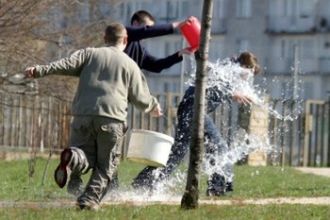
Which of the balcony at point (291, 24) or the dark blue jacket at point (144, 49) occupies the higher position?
the balcony at point (291, 24)

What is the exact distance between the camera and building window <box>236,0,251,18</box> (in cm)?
5697

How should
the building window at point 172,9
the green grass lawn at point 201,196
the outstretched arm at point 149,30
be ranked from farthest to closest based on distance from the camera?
the building window at point 172,9 → the outstretched arm at point 149,30 → the green grass lawn at point 201,196

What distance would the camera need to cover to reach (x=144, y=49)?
1230 cm

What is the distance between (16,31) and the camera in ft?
80.6

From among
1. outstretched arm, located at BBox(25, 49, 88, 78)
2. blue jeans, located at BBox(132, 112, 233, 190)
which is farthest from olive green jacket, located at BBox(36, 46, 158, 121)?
blue jeans, located at BBox(132, 112, 233, 190)

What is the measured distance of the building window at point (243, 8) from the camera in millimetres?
56969

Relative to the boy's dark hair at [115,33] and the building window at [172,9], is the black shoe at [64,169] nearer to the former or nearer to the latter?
the boy's dark hair at [115,33]

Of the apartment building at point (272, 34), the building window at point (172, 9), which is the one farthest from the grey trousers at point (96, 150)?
the building window at point (172, 9)

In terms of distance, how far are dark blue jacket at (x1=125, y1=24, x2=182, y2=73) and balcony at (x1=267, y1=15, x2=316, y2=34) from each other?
144 feet

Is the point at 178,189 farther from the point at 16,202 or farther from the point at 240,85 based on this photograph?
the point at 16,202

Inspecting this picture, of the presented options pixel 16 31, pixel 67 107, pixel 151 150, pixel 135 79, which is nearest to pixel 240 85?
pixel 151 150

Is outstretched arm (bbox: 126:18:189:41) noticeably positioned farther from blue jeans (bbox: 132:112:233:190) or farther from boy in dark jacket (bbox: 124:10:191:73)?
blue jeans (bbox: 132:112:233:190)

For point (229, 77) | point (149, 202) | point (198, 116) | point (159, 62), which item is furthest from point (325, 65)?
point (198, 116)

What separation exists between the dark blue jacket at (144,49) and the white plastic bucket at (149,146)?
98cm
